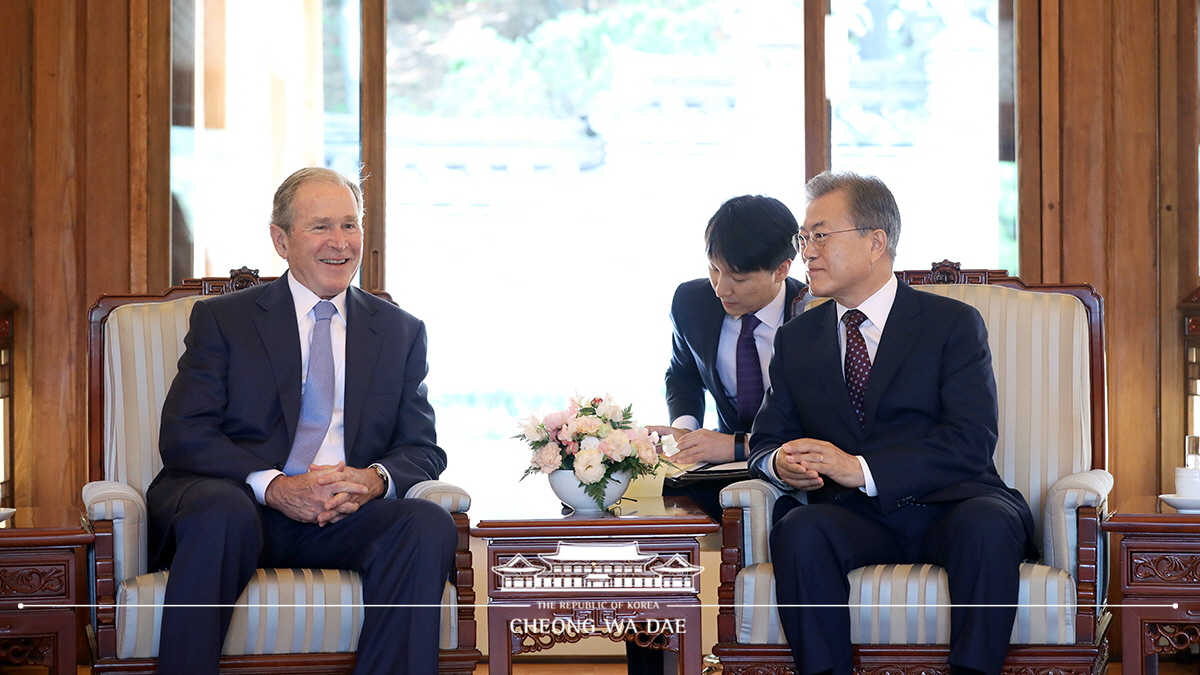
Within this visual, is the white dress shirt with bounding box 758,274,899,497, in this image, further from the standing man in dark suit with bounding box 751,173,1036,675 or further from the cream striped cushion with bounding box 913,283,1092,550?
the cream striped cushion with bounding box 913,283,1092,550

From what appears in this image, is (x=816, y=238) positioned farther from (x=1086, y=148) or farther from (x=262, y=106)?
(x=262, y=106)

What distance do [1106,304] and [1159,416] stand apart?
0.42 metres

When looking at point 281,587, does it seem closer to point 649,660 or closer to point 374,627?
point 374,627

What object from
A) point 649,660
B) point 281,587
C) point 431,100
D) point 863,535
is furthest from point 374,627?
point 431,100

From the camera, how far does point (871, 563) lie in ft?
9.06

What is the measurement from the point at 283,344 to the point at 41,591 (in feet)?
2.63

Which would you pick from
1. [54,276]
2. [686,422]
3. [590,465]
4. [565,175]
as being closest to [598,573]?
[590,465]

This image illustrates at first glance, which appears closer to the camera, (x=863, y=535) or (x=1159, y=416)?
(x=863, y=535)

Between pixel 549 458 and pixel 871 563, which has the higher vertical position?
pixel 549 458

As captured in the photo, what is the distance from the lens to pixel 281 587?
2.63 metres

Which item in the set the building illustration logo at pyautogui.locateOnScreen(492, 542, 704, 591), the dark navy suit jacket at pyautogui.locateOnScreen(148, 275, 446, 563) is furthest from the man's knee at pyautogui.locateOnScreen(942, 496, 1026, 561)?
the dark navy suit jacket at pyautogui.locateOnScreen(148, 275, 446, 563)

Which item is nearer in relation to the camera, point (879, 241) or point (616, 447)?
point (616, 447)

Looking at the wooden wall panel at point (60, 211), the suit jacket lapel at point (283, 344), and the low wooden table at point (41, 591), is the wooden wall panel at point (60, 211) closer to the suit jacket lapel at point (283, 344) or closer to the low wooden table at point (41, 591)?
the suit jacket lapel at point (283, 344)

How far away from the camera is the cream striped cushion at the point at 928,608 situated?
8.55 ft
